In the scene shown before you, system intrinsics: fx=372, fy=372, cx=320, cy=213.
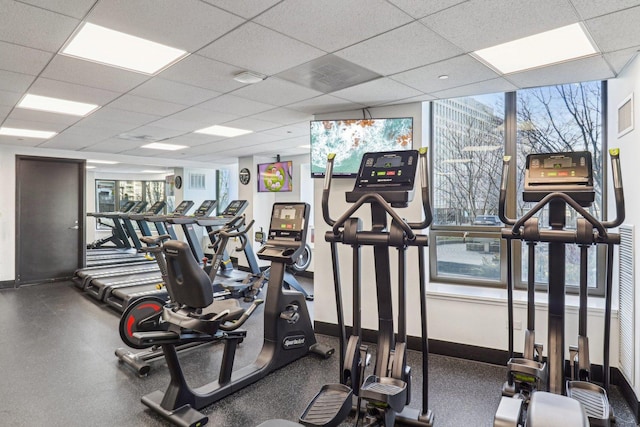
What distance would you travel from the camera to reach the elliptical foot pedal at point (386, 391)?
222cm

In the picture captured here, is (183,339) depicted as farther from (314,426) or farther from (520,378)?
(520,378)

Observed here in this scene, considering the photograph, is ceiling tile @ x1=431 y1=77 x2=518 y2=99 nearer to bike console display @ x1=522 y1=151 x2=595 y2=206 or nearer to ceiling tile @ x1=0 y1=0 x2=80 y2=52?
bike console display @ x1=522 y1=151 x2=595 y2=206

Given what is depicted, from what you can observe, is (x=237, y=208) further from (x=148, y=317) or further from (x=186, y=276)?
(x=186, y=276)

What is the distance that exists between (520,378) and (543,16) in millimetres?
2272

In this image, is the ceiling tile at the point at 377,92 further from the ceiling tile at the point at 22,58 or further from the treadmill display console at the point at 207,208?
the treadmill display console at the point at 207,208

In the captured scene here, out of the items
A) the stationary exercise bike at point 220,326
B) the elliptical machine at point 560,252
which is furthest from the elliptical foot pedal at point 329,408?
the elliptical machine at point 560,252

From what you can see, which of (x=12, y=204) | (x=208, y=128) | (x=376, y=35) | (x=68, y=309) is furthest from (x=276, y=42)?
(x=12, y=204)

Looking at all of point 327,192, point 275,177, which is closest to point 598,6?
point 327,192

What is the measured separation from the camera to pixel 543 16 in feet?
7.11

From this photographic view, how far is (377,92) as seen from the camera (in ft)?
12.1

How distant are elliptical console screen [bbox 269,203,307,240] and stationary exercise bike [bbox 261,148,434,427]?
0.82 meters

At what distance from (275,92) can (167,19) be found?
1.56 metres

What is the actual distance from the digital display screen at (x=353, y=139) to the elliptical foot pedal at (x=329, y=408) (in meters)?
2.32

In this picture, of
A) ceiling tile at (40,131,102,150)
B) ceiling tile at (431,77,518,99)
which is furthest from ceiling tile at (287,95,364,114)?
ceiling tile at (40,131,102,150)
